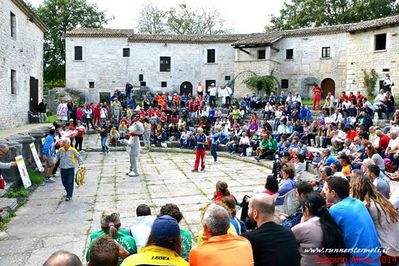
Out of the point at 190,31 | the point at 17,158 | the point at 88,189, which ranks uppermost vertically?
the point at 190,31

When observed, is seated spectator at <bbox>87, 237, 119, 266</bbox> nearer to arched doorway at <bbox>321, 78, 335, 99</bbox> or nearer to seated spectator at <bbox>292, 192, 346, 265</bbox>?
seated spectator at <bbox>292, 192, 346, 265</bbox>

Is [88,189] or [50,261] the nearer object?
[50,261]

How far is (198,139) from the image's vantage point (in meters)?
13.2

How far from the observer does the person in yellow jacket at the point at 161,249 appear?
2.81 m

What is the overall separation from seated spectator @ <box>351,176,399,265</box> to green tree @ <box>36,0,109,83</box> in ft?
130

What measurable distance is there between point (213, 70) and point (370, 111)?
20521mm

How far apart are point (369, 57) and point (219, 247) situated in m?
27.5

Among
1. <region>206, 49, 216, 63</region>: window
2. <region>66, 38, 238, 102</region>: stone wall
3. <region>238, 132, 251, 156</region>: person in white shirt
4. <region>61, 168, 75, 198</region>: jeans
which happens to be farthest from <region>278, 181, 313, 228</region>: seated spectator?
<region>206, 49, 216, 63</region>: window

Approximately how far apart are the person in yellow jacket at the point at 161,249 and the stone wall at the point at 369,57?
25.6 meters

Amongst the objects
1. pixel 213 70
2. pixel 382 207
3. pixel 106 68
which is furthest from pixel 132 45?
pixel 382 207

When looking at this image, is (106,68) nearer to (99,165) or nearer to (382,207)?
(99,165)

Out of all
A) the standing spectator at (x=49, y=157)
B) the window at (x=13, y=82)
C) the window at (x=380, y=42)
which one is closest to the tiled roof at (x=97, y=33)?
the window at (x=13, y=82)

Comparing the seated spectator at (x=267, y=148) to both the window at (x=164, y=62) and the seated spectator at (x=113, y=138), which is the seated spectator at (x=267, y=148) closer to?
the seated spectator at (x=113, y=138)

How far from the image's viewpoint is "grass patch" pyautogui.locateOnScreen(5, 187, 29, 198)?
9.47 m
